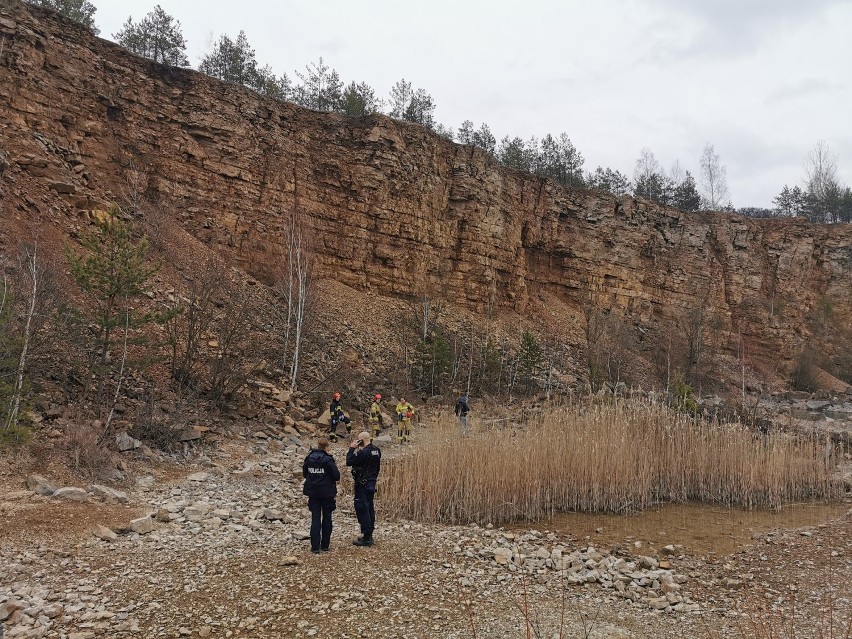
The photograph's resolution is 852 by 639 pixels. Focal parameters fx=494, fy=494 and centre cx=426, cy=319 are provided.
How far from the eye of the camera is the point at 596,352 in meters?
27.2

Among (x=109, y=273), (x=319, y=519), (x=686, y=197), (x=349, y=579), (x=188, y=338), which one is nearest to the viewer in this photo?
(x=349, y=579)

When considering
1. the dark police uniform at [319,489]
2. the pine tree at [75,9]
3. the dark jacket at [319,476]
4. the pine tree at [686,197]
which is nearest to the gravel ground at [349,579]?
the dark police uniform at [319,489]

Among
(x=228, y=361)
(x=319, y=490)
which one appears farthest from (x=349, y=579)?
(x=228, y=361)

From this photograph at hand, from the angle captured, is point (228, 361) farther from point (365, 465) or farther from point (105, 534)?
point (365, 465)

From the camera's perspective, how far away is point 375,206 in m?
27.0

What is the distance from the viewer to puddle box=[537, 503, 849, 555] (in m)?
7.80

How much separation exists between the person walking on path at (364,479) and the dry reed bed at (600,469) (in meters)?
1.80

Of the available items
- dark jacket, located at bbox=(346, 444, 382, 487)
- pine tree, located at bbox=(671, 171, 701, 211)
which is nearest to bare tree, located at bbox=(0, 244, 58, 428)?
dark jacket, located at bbox=(346, 444, 382, 487)

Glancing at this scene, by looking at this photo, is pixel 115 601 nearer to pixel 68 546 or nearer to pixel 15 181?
pixel 68 546

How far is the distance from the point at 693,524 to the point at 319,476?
692 centimetres

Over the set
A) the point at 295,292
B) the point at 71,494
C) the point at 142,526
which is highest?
the point at 295,292

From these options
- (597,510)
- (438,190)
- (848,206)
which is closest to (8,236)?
(597,510)

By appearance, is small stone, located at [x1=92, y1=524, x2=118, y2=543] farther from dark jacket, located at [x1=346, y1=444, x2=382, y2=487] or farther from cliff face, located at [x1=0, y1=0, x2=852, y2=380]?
cliff face, located at [x1=0, y1=0, x2=852, y2=380]

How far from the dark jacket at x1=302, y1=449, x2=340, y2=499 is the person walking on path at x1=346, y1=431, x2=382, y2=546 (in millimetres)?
380
